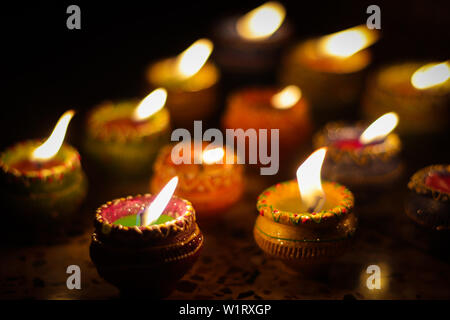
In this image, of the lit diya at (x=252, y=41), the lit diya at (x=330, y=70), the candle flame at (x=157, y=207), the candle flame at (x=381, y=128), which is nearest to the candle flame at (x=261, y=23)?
the lit diya at (x=252, y=41)

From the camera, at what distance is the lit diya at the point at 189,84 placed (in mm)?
2012

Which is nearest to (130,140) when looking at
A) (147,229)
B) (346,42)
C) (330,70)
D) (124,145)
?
(124,145)

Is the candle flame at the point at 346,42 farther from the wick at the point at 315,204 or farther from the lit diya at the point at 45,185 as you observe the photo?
the lit diya at the point at 45,185

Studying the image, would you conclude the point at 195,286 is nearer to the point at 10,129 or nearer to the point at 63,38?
the point at 10,129

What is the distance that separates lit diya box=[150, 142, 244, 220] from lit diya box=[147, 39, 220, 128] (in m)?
0.38

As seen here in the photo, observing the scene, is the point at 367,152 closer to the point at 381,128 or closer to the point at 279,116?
the point at 381,128

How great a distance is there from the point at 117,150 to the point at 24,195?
0.32 m

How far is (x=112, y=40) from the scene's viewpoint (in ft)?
8.43

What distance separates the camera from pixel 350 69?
2.11 meters

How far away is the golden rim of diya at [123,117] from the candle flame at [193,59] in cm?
21

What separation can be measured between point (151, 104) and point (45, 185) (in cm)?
44

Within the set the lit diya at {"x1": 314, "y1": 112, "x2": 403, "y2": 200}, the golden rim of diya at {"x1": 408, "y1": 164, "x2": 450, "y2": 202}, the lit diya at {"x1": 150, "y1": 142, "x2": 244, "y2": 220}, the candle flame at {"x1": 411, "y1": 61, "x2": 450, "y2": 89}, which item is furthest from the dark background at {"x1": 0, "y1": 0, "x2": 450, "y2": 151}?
the golden rim of diya at {"x1": 408, "y1": 164, "x2": 450, "y2": 202}

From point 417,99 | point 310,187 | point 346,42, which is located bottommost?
point 310,187

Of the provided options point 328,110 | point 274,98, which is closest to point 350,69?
point 328,110
